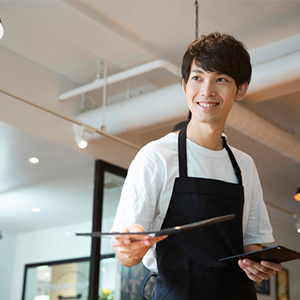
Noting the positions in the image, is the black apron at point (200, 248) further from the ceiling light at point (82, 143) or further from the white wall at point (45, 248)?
the white wall at point (45, 248)

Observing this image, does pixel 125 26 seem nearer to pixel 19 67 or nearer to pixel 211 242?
pixel 19 67

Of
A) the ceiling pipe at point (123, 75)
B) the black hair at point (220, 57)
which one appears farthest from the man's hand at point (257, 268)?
the ceiling pipe at point (123, 75)

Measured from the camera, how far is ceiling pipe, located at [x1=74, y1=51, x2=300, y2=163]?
3.43 metres

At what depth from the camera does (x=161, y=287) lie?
3.66ft

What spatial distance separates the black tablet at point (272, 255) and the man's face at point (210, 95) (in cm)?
41

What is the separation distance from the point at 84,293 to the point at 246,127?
266 centimetres

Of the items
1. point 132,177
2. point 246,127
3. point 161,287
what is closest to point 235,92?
point 132,177

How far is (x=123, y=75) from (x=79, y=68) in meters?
0.56

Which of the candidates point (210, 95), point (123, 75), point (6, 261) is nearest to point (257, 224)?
point (210, 95)

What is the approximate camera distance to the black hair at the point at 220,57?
47.6 inches

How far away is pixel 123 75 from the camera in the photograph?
3.88 m

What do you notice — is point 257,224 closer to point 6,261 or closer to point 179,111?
point 179,111

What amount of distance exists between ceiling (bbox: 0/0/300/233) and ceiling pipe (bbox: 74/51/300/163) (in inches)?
4.6

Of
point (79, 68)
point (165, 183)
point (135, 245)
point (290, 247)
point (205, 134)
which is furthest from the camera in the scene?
point (290, 247)
